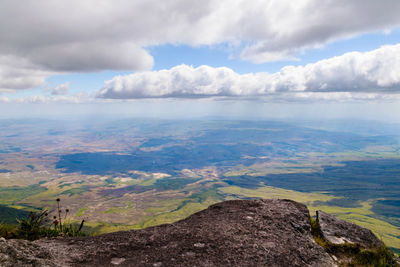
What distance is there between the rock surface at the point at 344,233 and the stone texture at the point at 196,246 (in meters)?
0.82

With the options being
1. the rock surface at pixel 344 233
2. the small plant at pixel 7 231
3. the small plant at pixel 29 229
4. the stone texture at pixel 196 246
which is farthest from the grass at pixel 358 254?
the small plant at pixel 7 231

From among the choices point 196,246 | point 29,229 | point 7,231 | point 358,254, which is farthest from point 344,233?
point 7,231

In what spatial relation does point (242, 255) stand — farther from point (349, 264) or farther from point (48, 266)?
point (48, 266)

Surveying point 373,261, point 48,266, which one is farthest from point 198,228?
point 373,261

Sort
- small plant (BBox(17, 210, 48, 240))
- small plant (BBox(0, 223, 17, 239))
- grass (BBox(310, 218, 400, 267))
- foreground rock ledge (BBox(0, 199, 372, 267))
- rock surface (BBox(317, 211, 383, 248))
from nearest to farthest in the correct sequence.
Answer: foreground rock ledge (BBox(0, 199, 372, 267)) < grass (BBox(310, 218, 400, 267)) < small plant (BBox(0, 223, 17, 239)) < rock surface (BBox(317, 211, 383, 248)) < small plant (BBox(17, 210, 48, 240))

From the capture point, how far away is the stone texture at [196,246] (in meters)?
6.09

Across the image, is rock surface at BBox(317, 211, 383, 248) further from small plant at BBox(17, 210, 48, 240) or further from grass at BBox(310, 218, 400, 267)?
small plant at BBox(17, 210, 48, 240)

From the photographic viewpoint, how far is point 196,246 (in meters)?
7.01

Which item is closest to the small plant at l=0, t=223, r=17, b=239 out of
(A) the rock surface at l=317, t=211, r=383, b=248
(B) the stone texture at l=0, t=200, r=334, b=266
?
(B) the stone texture at l=0, t=200, r=334, b=266

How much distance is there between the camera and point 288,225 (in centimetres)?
873

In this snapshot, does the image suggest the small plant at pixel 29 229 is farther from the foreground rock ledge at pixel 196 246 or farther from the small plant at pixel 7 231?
the foreground rock ledge at pixel 196 246

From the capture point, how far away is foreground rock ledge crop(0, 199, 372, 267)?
609 centimetres

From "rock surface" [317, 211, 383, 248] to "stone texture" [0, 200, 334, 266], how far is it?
0.82 metres

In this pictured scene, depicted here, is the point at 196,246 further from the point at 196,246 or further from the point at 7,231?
the point at 7,231
